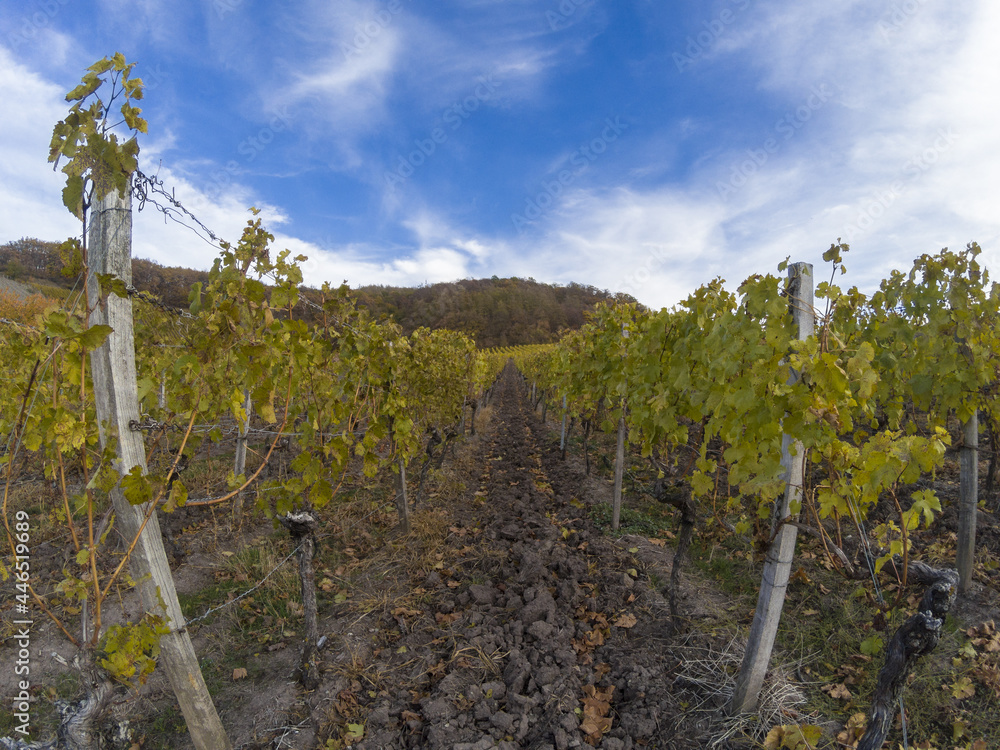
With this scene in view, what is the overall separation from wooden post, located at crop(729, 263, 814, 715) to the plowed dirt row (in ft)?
1.59

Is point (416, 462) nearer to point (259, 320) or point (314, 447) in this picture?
point (314, 447)

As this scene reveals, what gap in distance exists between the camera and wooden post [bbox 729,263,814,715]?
96.8 inches

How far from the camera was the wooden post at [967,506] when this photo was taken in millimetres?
4020

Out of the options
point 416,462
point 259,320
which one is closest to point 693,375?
point 259,320

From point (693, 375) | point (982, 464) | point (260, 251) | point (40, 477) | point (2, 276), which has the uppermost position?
point (2, 276)

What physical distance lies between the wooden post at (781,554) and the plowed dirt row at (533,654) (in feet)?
1.59

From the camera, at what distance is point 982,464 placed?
24.2 ft

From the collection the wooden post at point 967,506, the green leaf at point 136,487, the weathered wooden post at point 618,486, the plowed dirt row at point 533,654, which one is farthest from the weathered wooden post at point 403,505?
the wooden post at point 967,506

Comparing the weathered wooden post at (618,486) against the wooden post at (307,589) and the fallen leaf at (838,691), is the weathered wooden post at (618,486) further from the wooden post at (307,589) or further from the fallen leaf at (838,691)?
the wooden post at (307,589)

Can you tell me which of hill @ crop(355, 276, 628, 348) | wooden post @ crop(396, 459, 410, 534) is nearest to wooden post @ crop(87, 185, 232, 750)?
wooden post @ crop(396, 459, 410, 534)

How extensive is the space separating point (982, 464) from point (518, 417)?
11.5 meters

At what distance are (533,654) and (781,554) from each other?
1.80m

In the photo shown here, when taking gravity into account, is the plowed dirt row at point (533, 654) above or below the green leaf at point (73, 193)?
below

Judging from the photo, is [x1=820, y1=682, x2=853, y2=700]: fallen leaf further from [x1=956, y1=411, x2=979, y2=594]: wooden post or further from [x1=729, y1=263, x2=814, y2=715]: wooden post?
[x1=956, y1=411, x2=979, y2=594]: wooden post
